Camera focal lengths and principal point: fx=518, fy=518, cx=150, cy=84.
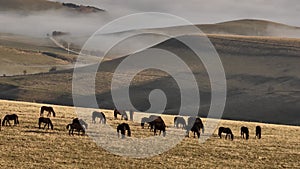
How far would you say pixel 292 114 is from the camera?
11769 centimetres

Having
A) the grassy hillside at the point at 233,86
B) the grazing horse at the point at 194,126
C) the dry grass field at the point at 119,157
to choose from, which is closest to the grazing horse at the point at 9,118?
the dry grass field at the point at 119,157

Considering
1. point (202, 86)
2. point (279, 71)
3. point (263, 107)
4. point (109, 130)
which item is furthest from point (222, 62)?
point (109, 130)

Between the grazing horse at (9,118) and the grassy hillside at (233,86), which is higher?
the grassy hillside at (233,86)

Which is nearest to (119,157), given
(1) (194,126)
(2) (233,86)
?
(1) (194,126)

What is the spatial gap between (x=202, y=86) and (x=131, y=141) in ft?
368

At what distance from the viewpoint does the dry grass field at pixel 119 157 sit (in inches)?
973

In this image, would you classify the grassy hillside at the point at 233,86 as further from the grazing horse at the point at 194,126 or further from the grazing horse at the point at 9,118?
the grazing horse at the point at 9,118

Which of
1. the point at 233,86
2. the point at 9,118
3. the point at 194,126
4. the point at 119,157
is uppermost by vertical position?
the point at 233,86

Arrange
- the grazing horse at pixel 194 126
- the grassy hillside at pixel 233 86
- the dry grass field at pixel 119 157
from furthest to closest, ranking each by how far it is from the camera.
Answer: the grassy hillside at pixel 233 86, the grazing horse at pixel 194 126, the dry grass field at pixel 119 157

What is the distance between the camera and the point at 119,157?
26375 millimetres

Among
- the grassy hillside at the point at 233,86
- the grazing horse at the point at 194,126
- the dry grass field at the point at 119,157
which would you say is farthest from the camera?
the grassy hillside at the point at 233,86

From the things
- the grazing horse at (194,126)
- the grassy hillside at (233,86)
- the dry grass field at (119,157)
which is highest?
the grassy hillside at (233,86)

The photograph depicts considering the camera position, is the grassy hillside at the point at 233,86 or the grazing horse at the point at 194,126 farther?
the grassy hillside at the point at 233,86

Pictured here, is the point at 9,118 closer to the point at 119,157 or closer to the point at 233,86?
the point at 119,157
